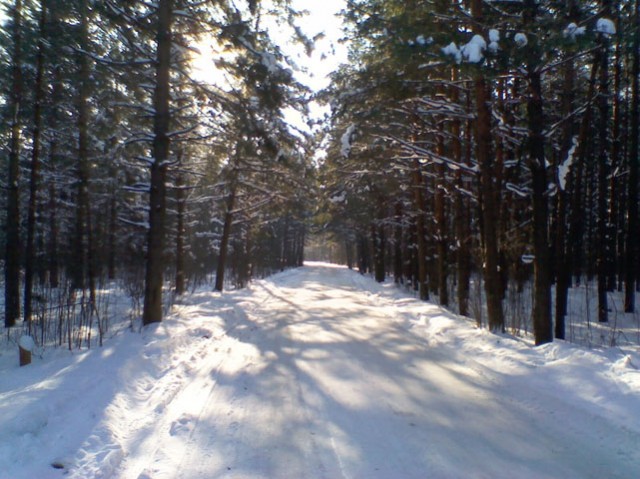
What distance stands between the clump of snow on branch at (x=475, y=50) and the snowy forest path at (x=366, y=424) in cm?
531

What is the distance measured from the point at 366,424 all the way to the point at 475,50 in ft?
22.1

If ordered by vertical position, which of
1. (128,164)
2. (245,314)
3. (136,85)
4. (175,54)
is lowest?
(245,314)

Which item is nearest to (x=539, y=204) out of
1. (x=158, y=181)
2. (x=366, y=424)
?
(x=366, y=424)

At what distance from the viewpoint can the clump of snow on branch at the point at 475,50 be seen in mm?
8828

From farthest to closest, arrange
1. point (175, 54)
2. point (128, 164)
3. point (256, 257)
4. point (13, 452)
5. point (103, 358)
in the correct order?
point (256, 257), point (128, 164), point (175, 54), point (103, 358), point (13, 452)

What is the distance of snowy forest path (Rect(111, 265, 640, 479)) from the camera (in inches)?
173

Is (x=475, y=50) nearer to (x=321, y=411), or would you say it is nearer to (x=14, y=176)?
(x=321, y=411)

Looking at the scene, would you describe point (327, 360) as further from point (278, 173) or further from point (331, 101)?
point (278, 173)

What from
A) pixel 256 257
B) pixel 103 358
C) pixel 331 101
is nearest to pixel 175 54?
pixel 331 101

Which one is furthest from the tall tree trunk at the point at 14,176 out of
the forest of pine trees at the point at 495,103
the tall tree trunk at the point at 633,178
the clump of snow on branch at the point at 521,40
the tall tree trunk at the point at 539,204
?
the tall tree trunk at the point at 633,178

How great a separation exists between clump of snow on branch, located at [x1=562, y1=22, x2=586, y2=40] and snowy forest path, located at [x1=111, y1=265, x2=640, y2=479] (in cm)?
553

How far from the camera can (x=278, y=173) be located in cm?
1947

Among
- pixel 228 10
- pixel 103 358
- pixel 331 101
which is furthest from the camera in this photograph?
pixel 331 101

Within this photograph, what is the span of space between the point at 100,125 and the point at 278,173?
8.35 meters
